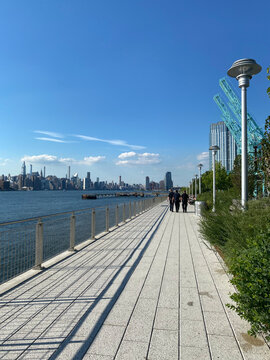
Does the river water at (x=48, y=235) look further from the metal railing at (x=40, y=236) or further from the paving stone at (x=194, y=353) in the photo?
the paving stone at (x=194, y=353)

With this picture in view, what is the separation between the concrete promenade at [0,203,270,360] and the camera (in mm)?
2352

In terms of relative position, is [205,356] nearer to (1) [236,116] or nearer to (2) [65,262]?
(2) [65,262]

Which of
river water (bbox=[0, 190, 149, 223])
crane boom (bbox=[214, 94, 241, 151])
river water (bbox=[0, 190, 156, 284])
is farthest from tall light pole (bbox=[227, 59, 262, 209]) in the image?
crane boom (bbox=[214, 94, 241, 151])

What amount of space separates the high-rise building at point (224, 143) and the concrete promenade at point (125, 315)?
126 meters

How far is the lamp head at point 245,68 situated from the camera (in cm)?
566

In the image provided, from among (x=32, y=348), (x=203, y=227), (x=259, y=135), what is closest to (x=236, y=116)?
(x=259, y=135)

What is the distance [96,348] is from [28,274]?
9.12 feet

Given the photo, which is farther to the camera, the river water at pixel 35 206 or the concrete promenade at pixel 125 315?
the river water at pixel 35 206

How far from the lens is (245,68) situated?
19.0ft

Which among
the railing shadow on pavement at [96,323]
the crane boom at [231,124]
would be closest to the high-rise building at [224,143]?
the crane boom at [231,124]

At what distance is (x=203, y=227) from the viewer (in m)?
5.37

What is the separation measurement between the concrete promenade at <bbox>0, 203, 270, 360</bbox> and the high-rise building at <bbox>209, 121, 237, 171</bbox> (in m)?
126

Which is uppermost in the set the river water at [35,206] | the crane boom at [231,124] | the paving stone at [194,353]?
the crane boom at [231,124]

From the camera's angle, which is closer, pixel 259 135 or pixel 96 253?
pixel 96 253
